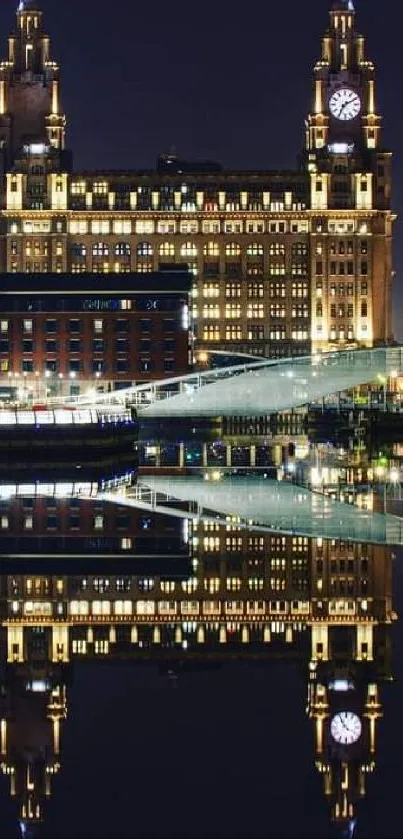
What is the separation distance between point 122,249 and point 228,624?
410 feet

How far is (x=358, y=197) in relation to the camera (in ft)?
474

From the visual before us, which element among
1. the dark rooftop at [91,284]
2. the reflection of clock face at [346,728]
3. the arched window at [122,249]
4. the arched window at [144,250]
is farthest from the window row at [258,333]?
the reflection of clock face at [346,728]

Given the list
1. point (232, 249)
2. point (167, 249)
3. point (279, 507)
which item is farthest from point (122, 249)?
point (279, 507)

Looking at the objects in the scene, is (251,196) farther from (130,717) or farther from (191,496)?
(130,717)

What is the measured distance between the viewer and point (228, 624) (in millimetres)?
20406

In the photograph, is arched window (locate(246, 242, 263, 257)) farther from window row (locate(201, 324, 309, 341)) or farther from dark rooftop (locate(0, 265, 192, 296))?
dark rooftop (locate(0, 265, 192, 296))

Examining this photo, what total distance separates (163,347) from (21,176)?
42843mm

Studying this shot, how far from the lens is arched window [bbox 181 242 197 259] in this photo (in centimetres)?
14438

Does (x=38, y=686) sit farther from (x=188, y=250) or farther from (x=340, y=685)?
(x=188, y=250)

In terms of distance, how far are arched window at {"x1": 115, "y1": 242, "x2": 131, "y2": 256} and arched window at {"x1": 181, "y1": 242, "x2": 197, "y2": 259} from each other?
17.1 ft

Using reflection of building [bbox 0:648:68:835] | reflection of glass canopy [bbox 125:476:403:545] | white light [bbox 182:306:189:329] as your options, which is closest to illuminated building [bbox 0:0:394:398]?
white light [bbox 182:306:189:329]

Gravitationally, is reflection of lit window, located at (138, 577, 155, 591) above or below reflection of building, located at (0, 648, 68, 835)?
below

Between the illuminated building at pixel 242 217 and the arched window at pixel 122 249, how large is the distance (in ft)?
0.62

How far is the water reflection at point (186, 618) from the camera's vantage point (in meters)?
13.8
